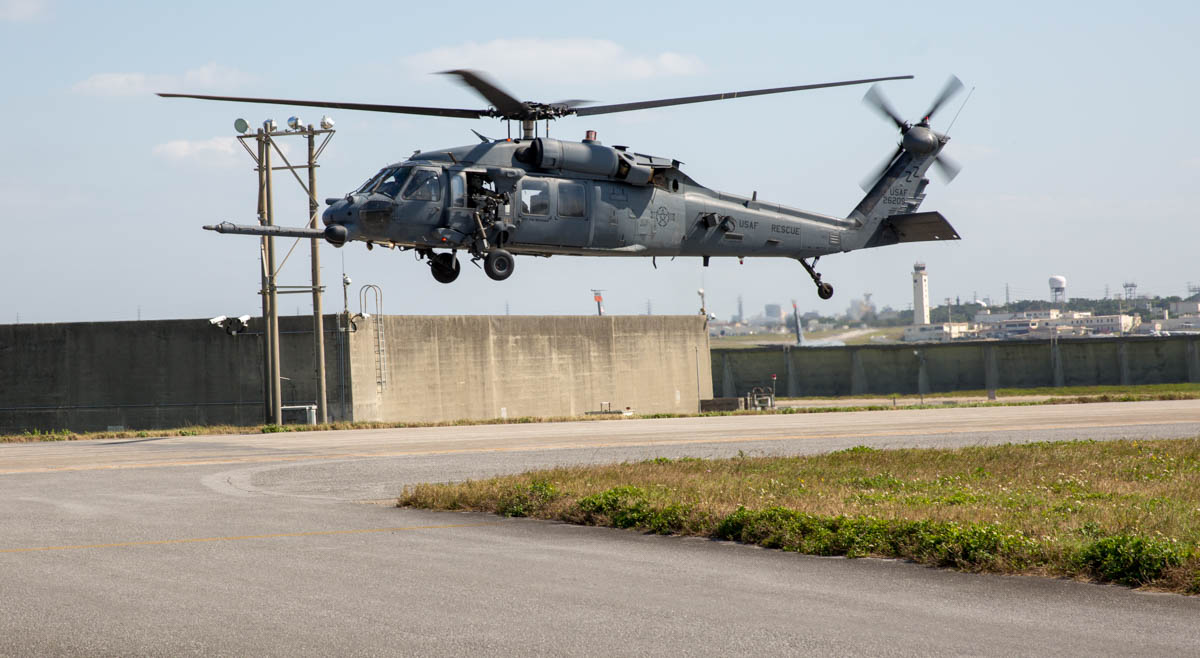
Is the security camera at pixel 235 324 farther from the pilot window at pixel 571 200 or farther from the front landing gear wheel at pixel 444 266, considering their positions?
the pilot window at pixel 571 200

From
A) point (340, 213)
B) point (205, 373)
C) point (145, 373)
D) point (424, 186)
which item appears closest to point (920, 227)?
point (424, 186)

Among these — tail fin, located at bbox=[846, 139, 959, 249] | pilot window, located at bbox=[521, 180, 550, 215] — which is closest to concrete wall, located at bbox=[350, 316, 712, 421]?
tail fin, located at bbox=[846, 139, 959, 249]

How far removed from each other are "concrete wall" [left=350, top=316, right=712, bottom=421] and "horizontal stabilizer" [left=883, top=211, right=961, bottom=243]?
2466 centimetres

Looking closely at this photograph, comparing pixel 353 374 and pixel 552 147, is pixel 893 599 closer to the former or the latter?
pixel 552 147

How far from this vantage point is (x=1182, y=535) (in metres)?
11.8

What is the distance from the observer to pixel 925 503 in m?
15.1

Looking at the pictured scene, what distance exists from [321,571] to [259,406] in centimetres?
3708

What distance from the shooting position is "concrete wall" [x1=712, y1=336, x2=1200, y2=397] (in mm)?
94688

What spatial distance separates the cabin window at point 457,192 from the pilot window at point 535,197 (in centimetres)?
125

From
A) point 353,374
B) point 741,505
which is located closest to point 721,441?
point 741,505

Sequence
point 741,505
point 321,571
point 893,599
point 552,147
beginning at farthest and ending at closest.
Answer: point 552,147
point 741,505
point 321,571
point 893,599

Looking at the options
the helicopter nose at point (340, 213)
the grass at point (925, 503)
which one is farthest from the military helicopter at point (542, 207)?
the grass at point (925, 503)

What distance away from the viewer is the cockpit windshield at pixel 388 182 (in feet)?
77.7

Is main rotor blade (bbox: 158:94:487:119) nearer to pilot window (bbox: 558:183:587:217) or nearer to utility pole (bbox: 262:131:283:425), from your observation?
pilot window (bbox: 558:183:587:217)
